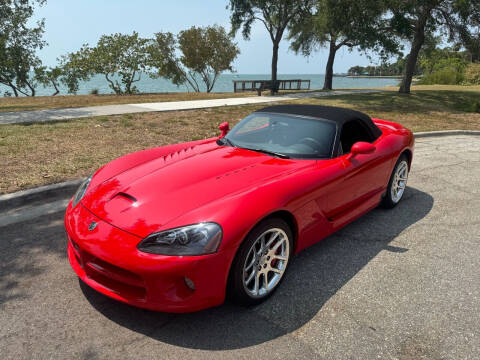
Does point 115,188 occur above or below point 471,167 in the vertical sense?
above

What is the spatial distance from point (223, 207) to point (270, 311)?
88 cm

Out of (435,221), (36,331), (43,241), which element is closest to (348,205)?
(435,221)

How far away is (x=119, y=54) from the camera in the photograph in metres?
25.5

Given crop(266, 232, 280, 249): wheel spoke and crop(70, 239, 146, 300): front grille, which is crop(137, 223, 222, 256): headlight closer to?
crop(70, 239, 146, 300): front grille

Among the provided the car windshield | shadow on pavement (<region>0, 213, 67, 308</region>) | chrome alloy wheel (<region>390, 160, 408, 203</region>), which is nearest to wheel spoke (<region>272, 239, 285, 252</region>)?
the car windshield

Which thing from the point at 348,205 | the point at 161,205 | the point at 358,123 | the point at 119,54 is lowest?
the point at 348,205

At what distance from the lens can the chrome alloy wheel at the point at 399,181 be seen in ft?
15.0

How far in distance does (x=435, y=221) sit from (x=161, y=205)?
3.41 m

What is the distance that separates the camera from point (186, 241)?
90.7 inches

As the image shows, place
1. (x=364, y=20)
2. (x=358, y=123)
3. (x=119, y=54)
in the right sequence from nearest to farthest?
(x=358, y=123), (x=364, y=20), (x=119, y=54)

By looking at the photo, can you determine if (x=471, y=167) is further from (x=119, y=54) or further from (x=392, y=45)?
(x=119, y=54)

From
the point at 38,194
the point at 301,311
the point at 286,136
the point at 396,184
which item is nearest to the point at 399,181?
the point at 396,184

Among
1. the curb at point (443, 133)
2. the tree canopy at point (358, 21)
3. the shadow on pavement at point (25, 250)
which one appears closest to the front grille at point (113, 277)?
the shadow on pavement at point (25, 250)

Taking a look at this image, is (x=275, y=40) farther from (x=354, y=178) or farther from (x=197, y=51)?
(x=354, y=178)
